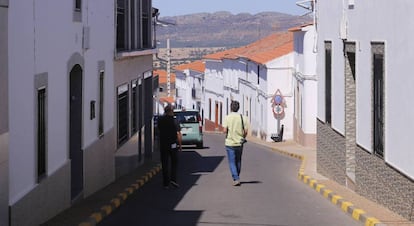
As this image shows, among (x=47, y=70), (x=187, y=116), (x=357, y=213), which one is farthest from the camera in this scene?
(x=187, y=116)

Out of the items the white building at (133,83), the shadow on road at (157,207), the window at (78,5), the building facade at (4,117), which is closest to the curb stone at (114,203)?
the shadow on road at (157,207)

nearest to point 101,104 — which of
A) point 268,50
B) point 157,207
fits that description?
point 157,207

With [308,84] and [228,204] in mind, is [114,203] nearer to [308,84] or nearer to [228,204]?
[228,204]

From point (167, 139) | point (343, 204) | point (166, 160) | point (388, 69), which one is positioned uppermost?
point (388, 69)

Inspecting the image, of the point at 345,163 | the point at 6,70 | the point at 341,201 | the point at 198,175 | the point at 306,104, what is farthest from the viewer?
the point at 306,104

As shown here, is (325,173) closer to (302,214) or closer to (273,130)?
(302,214)

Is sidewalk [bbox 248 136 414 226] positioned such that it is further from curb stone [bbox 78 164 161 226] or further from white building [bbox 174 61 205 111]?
white building [bbox 174 61 205 111]

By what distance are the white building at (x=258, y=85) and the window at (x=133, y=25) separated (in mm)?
18886

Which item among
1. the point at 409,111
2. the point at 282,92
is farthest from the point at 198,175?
the point at 282,92

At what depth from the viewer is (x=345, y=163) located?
54.7ft

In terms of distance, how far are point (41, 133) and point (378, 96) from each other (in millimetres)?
5511

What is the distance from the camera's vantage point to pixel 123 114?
20.3 m

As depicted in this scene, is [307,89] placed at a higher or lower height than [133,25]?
lower

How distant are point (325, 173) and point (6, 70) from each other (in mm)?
12383
